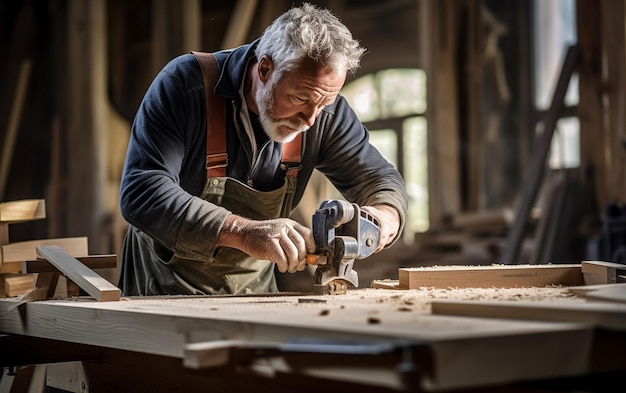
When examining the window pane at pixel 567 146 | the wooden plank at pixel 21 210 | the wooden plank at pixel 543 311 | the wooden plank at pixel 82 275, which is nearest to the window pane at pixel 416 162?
the window pane at pixel 567 146

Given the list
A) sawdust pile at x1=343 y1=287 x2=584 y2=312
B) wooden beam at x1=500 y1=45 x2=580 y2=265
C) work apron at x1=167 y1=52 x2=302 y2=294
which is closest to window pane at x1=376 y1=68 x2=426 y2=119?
wooden beam at x1=500 y1=45 x2=580 y2=265

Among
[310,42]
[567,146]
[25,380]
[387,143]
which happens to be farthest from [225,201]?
[387,143]

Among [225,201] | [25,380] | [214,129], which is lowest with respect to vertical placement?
[25,380]

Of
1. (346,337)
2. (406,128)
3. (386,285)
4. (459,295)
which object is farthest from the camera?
(406,128)

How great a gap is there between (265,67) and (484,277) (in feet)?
3.63

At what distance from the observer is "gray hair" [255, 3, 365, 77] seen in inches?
124

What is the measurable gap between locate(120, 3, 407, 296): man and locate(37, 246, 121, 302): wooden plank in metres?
0.25

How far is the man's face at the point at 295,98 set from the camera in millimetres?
3186

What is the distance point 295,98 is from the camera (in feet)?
10.7

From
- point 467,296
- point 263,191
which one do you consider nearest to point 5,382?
point 263,191

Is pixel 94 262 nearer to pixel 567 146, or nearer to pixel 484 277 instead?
pixel 484 277

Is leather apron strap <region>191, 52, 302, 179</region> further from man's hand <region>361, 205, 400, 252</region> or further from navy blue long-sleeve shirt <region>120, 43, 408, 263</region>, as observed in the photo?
man's hand <region>361, 205, 400, 252</region>

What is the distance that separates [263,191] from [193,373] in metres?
1.00

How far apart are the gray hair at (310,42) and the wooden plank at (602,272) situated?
110cm
